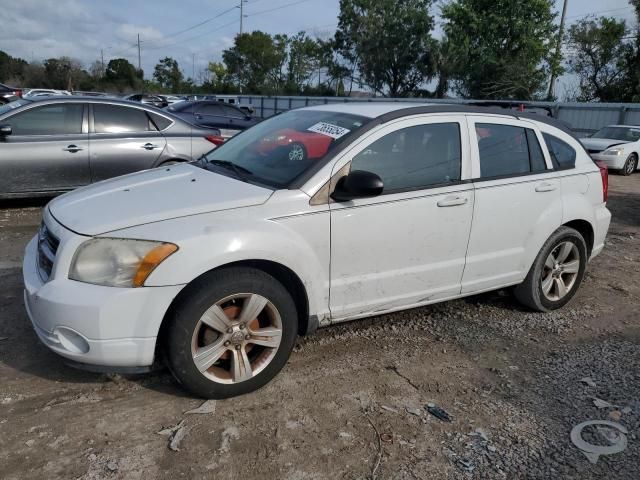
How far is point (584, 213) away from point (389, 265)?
2.07m

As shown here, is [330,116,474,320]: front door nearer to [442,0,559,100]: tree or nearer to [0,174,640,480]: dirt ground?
[0,174,640,480]: dirt ground

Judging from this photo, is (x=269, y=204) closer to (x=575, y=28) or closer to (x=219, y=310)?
(x=219, y=310)

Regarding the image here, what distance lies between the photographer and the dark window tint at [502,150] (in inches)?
152

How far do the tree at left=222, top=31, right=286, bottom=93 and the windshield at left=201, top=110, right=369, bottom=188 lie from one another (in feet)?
207

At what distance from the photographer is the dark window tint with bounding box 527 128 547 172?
417cm

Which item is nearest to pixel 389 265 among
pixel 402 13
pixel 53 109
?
pixel 53 109

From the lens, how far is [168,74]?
80438mm

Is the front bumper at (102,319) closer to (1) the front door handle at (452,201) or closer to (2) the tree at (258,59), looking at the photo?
(1) the front door handle at (452,201)

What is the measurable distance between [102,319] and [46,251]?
65cm

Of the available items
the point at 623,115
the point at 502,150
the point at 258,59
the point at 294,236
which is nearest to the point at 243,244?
the point at 294,236

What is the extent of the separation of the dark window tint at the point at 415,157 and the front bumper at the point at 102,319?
1.48 m

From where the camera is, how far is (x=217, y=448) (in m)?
2.62

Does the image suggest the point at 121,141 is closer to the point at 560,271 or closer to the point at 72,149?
the point at 72,149

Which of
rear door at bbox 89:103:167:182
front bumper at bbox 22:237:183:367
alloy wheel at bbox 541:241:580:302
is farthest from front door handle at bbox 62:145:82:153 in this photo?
alloy wheel at bbox 541:241:580:302
